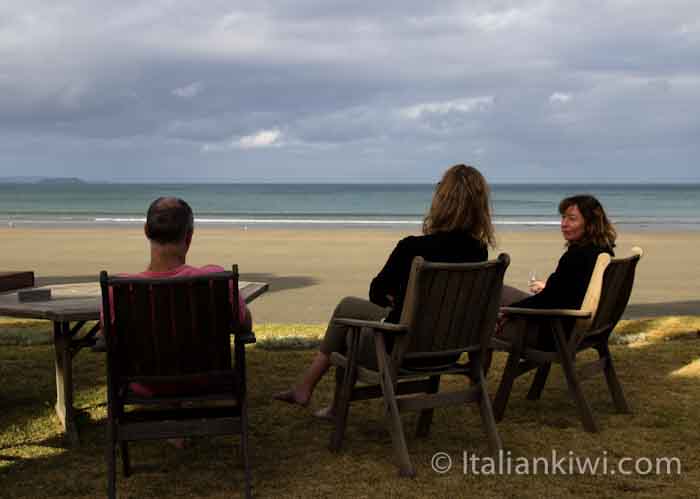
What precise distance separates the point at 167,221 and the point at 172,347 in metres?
0.53

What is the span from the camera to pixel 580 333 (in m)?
4.66

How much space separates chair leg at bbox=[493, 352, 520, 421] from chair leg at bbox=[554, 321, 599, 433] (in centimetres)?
22

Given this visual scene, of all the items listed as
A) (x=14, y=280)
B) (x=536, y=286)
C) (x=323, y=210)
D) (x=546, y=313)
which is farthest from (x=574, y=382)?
(x=323, y=210)

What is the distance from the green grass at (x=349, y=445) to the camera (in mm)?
3752

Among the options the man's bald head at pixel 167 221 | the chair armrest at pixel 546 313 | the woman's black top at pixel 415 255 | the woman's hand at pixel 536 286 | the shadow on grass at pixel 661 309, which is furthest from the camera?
the shadow on grass at pixel 661 309

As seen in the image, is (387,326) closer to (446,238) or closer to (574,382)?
(446,238)

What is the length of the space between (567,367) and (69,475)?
2360 millimetres

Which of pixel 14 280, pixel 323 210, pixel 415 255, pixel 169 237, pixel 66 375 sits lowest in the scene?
pixel 323 210

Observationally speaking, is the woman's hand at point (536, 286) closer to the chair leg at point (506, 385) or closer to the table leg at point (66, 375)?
the chair leg at point (506, 385)

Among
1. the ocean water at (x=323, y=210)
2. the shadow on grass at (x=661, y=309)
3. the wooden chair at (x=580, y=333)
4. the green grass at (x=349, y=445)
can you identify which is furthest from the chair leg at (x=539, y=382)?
the ocean water at (x=323, y=210)

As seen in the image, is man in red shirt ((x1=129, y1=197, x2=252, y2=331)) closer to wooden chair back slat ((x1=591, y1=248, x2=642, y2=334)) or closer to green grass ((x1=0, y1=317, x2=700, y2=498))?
green grass ((x1=0, y1=317, x2=700, y2=498))

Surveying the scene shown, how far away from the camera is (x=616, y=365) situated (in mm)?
6211

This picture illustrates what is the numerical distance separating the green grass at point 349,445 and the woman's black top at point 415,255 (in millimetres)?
716

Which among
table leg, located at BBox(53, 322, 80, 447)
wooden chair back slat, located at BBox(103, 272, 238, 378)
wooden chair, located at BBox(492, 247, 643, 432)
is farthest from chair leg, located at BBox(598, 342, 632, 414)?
table leg, located at BBox(53, 322, 80, 447)
